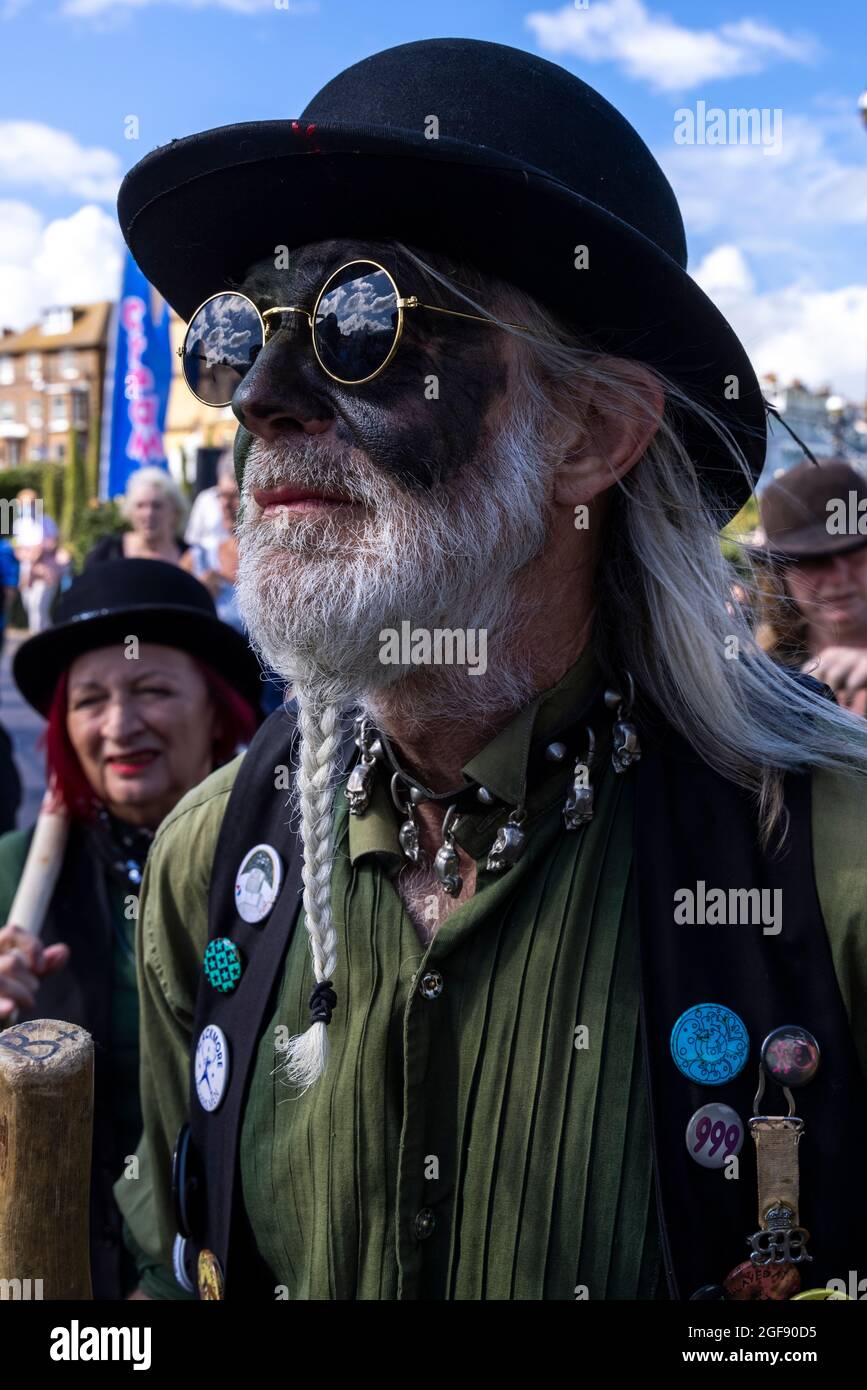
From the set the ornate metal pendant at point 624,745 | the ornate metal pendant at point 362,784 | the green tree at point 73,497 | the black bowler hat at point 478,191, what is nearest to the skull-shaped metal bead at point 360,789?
the ornate metal pendant at point 362,784

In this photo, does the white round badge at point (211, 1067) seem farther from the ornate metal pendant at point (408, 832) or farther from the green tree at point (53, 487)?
the green tree at point (53, 487)

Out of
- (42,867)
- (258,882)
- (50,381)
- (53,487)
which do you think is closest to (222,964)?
(258,882)

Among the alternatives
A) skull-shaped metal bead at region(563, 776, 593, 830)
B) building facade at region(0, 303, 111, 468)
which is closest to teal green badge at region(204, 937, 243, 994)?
skull-shaped metal bead at region(563, 776, 593, 830)

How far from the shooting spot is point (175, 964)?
2.06 m

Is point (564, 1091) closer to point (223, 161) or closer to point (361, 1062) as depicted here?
point (361, 1062)

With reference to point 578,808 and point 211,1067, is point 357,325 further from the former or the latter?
point 211,1067

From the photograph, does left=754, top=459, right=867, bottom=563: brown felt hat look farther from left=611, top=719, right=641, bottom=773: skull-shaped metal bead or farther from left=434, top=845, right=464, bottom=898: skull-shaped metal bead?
left=434, top=845, right=464, bottom=898: skull-shaped metal bead

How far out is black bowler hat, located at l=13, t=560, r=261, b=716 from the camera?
11.1 ft

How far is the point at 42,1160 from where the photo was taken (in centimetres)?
135

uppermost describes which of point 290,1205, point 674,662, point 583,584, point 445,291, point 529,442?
point 445,291

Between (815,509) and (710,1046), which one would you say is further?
(815,509)

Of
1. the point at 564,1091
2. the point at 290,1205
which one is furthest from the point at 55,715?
the point at 564,1091

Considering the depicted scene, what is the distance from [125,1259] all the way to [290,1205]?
1.36 meters

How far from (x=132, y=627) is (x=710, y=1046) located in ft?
7.52
